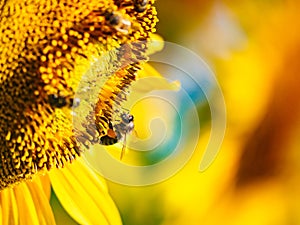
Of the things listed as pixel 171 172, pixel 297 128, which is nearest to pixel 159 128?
pixel 171 172

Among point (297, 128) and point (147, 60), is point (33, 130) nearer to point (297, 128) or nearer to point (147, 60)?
point (147, 60)

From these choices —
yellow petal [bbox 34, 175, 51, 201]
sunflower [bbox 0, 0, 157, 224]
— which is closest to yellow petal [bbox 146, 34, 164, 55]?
sunflower [bbox 0, 0, 157, 224]

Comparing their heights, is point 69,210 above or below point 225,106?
below

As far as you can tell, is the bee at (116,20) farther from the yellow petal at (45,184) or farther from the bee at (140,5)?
the yellow petal at (45,184)

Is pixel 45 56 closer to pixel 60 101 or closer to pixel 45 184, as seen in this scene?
pixel 60 101

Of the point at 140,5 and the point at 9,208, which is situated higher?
the point at 140,5

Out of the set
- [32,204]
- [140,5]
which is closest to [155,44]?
[140,5]
